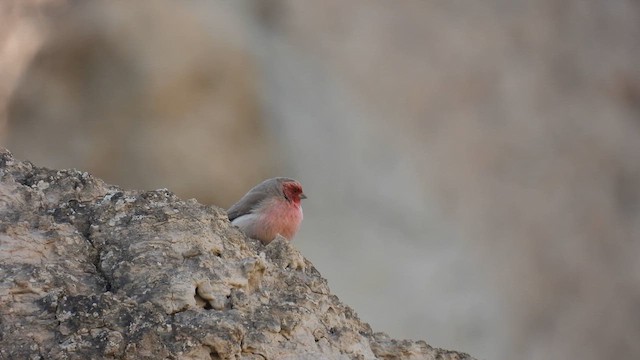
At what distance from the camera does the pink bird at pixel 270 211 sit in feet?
13.5

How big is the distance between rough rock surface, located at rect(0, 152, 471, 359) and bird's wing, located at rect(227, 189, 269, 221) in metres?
1.32

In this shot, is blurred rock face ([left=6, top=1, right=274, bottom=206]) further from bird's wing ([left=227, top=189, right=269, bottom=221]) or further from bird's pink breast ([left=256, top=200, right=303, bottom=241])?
bird's pink breast ([left=256, top=200, right=303, bottom=241])

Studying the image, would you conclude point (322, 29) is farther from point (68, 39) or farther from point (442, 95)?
point (68, 39)

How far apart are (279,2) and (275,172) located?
4.62 ft

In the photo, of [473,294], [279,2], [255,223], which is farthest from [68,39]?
[255,223]

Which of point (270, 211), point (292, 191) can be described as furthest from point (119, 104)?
point (270, 211)

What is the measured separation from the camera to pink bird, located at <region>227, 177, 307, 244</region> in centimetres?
412

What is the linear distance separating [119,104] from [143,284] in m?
5.54

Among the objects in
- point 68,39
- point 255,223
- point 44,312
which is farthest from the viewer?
point 68,39

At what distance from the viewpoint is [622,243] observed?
28.8 feet

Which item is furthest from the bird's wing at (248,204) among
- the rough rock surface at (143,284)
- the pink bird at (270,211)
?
the rough rock surface at (143,284)

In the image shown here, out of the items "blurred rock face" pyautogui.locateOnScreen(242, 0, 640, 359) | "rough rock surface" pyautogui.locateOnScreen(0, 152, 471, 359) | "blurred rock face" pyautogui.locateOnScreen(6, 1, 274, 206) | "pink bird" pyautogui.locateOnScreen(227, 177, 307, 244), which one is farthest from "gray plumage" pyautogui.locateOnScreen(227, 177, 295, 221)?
"blurred rock face" pyautogui.locateOnScreen(242, 0, 640, 359)

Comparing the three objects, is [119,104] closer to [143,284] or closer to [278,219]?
[278,219]

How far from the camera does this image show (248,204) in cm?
436
